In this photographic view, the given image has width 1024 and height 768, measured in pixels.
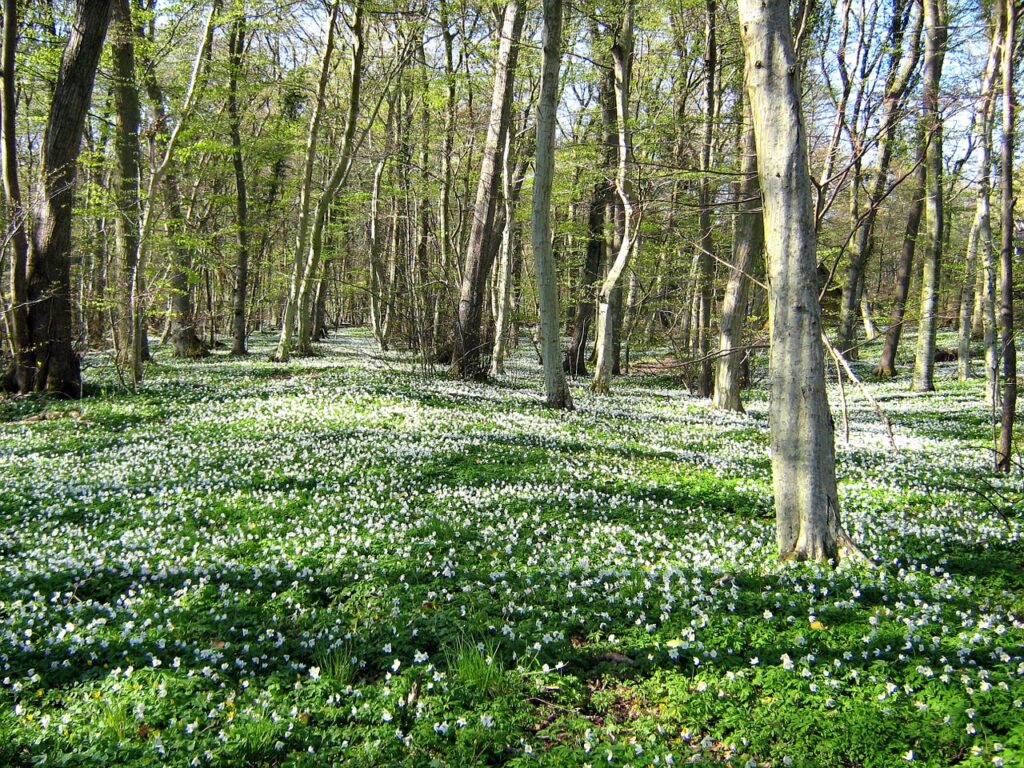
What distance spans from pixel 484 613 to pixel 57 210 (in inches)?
603

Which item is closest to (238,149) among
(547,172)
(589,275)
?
(547,172)

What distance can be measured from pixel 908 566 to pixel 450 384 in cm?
1456

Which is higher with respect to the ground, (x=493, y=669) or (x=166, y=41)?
(x=166, y=41)

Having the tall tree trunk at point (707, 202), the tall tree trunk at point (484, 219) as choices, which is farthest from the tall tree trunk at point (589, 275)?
the tall tree trunk at point (484, 219)

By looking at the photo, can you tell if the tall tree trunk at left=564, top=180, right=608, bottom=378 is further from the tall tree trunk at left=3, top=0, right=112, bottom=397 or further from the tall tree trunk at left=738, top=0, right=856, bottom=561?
the tall tree trunk at left=738, top=0, right=856, bottom=561

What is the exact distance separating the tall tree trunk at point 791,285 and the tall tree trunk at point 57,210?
48.9ft

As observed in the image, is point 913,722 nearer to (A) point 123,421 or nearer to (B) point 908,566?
(B) point 908,566

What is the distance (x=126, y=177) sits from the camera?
19.1 meters

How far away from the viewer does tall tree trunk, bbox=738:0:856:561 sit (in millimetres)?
5531

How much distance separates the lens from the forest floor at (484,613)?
139 inches

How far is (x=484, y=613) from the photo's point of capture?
5027mm

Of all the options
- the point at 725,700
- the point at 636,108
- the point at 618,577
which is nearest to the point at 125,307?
the point at 618,577

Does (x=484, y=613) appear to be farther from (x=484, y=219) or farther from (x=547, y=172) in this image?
(x=484, y=219)

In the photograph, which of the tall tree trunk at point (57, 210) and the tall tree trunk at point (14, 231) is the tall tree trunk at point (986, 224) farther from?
the tall tree trunk at point (14, 231)
